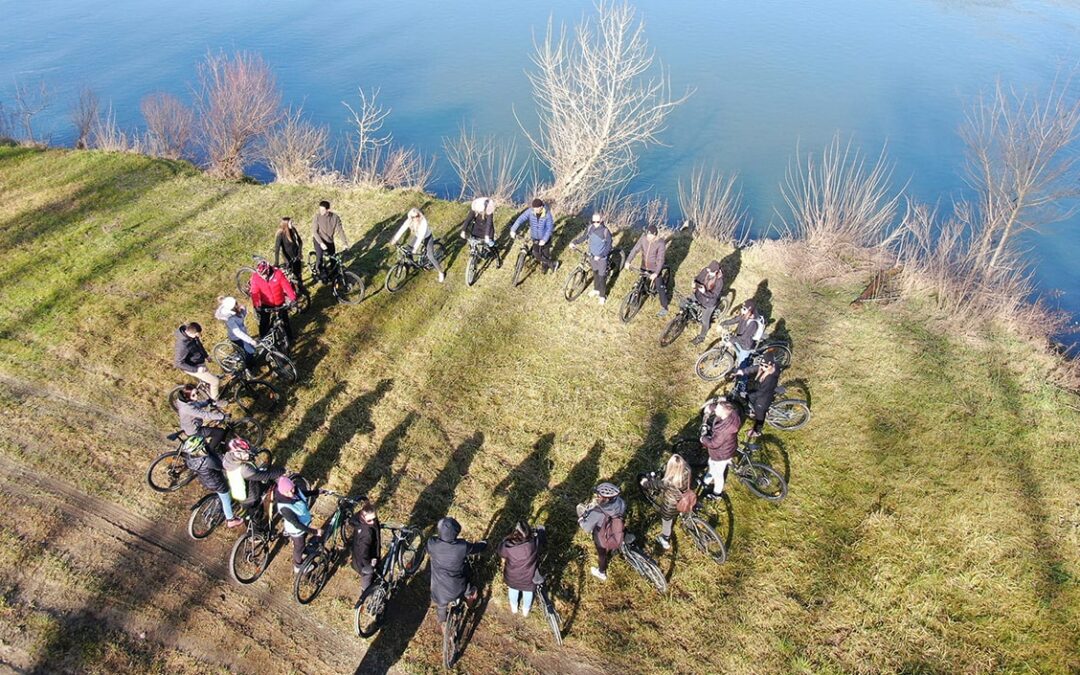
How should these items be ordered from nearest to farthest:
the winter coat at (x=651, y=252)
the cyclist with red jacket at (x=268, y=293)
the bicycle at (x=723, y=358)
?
A: the cyclist with red jacket at (x=268, y=293) < the bicycle at (x=723, y=358) < the winter coat at (x=651, y=252)

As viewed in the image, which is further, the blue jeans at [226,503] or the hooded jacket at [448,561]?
the blue jeans at [226,503]

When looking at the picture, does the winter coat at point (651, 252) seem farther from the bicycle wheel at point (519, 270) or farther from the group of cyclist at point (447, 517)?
the bicycle wheel at point (519, 270)

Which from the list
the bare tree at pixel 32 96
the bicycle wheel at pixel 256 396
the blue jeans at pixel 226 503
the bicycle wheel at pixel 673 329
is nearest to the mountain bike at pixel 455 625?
the blue jeans at pixel 226 503

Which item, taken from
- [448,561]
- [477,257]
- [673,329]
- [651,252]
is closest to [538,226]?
[477,257]

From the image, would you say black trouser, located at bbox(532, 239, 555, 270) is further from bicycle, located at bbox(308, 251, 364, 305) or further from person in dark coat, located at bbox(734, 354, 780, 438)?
person in dark coat, located at bbox(734, 354, 780, 438)

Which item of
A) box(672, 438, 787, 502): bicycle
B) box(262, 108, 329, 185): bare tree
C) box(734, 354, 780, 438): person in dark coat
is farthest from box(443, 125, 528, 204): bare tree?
box(672, 438, 787, 502): bicycle

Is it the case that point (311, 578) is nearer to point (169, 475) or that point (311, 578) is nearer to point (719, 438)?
point (169, 475)
